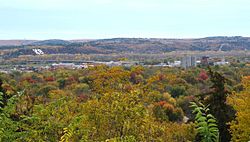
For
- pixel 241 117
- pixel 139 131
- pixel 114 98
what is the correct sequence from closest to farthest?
1. pixel 139 131
2. pixel 114 98
3. pixel 241 117

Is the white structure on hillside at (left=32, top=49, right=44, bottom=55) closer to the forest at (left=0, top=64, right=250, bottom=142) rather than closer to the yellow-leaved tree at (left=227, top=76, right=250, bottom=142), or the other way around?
the forest at (left=0, top=64, right=250, bottom=142)

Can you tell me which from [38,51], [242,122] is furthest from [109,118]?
[38,51]

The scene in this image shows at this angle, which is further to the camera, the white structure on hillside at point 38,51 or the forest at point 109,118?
the white structure on hillside at point 38,51

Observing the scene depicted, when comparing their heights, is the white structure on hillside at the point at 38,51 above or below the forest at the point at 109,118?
below

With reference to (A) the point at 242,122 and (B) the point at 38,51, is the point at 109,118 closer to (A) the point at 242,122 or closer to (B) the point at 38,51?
(A) the point at 242,122

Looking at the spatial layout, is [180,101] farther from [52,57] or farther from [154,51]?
[154,51]

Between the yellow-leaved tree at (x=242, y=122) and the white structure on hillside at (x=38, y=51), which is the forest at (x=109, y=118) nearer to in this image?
the yellow-leaved tree at (x=242, y=122)

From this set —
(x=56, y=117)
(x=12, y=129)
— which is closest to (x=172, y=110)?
(x=56, y=117)

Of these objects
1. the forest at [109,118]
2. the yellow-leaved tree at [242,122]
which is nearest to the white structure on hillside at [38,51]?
the forest at [109,118]

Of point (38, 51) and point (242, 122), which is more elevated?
point (242, 122)

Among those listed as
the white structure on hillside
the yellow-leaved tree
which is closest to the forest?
the yellow-leaved tree

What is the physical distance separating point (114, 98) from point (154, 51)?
172 m

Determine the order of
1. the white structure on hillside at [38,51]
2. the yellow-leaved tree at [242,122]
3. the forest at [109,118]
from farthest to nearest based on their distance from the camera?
the white structure on hillside at [38,51]
the yellow-leaved tree at [242,122]
the forest at [109,118]

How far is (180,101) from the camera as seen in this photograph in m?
53.8
